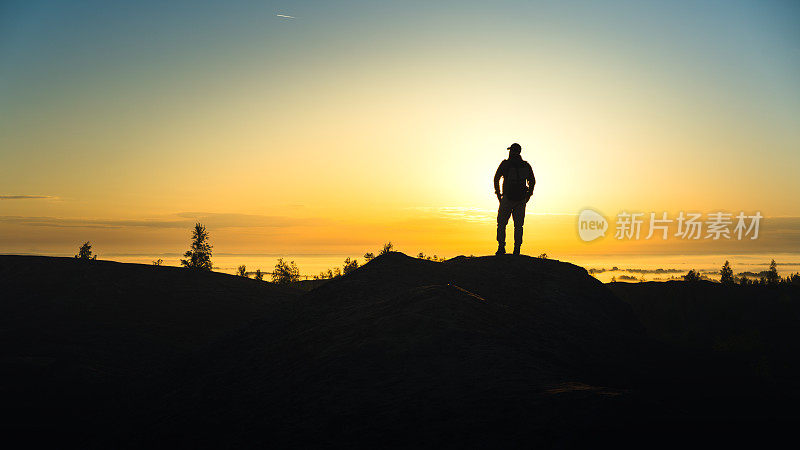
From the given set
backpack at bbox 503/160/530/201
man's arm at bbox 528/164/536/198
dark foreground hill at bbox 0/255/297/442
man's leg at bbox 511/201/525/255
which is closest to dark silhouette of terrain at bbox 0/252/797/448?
dark foreground hill at bbox 0/255/297/442

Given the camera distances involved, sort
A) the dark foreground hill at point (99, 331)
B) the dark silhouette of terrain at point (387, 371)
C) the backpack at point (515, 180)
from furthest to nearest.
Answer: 1. the backpack at point (515, 180)
2. the dark foreground hill at point (99, 331)
3. the dark silhouette of terrain at point (387, 371)

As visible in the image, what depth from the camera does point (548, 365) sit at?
26.2 feet

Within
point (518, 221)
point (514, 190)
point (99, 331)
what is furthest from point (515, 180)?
point (99, 331)

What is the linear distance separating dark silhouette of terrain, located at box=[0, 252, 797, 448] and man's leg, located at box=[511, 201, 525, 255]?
50.0 inches

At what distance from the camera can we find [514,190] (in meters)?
17.0

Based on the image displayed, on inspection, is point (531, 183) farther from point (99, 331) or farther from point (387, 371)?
point (99, 331)

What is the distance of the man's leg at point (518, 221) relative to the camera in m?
17.4

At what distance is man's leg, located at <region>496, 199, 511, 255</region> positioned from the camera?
1734 cm

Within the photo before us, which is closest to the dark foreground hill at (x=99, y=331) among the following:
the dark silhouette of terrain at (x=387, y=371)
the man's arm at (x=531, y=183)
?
the dark silhouette of terrain at (x=387, y=371)

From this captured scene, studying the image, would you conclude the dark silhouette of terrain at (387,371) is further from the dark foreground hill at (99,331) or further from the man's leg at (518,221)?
the man's leg at (518,221)

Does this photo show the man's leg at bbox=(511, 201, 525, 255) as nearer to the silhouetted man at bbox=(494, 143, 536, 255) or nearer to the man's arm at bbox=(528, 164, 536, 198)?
the silhouetted man at bbox=(494, 143, 536, 255)

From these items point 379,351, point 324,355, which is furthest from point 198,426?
point 379,351

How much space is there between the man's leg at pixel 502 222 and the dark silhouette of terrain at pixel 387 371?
1.37 m

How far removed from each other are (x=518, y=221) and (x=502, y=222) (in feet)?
1.68
